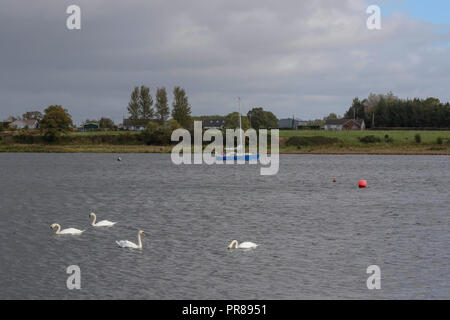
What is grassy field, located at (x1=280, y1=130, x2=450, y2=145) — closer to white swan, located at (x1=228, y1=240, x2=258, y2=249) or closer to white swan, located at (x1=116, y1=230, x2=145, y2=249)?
white swan, located at (x1=228, y1=240, x2=258, y2=249)

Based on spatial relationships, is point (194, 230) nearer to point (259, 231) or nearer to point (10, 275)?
point (259, 231)

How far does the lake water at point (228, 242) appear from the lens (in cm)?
2466

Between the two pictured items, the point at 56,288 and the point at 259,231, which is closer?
the point at 56,288

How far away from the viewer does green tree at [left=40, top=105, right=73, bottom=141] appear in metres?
174

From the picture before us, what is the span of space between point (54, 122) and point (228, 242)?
150402mm

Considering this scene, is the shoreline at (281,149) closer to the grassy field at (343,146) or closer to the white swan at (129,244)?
the grassy field at (343,146)

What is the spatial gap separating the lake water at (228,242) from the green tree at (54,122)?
364ft

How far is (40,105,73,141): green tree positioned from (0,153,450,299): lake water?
111 meters

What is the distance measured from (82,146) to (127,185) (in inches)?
4220

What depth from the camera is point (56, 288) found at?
24422 millimetres

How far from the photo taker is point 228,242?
34.2 m
